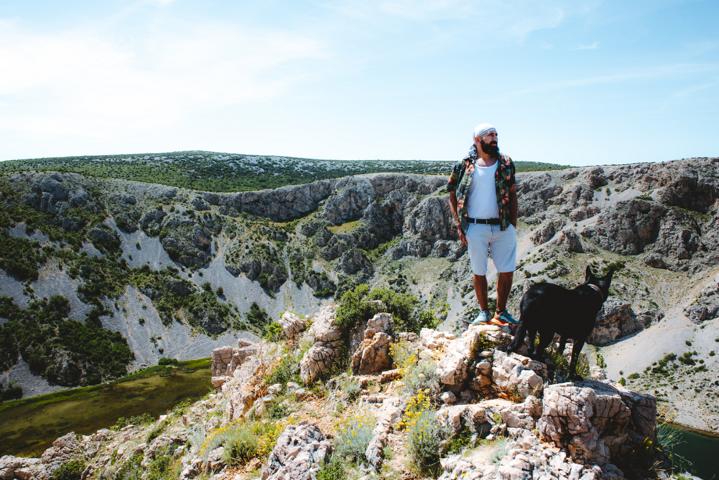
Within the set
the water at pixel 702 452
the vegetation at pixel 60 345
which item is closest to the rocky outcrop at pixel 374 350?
the water at pixel 702 452

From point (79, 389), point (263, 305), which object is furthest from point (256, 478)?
point (263, 305)

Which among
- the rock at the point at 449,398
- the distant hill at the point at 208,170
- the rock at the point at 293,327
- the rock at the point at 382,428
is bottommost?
the rock at the point at 293,327

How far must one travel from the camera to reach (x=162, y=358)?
6569 cm

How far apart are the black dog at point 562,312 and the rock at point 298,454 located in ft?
11.8

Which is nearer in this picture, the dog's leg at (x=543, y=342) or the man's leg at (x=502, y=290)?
the dog's leg at (x=543, y=342)

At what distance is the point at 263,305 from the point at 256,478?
8232cm

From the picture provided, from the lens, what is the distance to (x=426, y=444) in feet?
18.4

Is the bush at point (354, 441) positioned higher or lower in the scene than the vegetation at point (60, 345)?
higher

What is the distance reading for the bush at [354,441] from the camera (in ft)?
20.5

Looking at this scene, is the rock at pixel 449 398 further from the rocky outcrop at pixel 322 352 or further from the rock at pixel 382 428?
the rocky outcrop at pixel 322 352

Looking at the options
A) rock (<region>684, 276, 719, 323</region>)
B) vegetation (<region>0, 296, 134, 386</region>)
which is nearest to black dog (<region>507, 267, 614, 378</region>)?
vegetation (<region>0, 296, 134, 386</region>)

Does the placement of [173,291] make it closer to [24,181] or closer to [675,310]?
[24,181]

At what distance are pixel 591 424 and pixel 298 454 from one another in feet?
13.8

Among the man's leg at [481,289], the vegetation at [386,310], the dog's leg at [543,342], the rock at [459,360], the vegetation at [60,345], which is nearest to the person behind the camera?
the dog's leg at [543,342]
